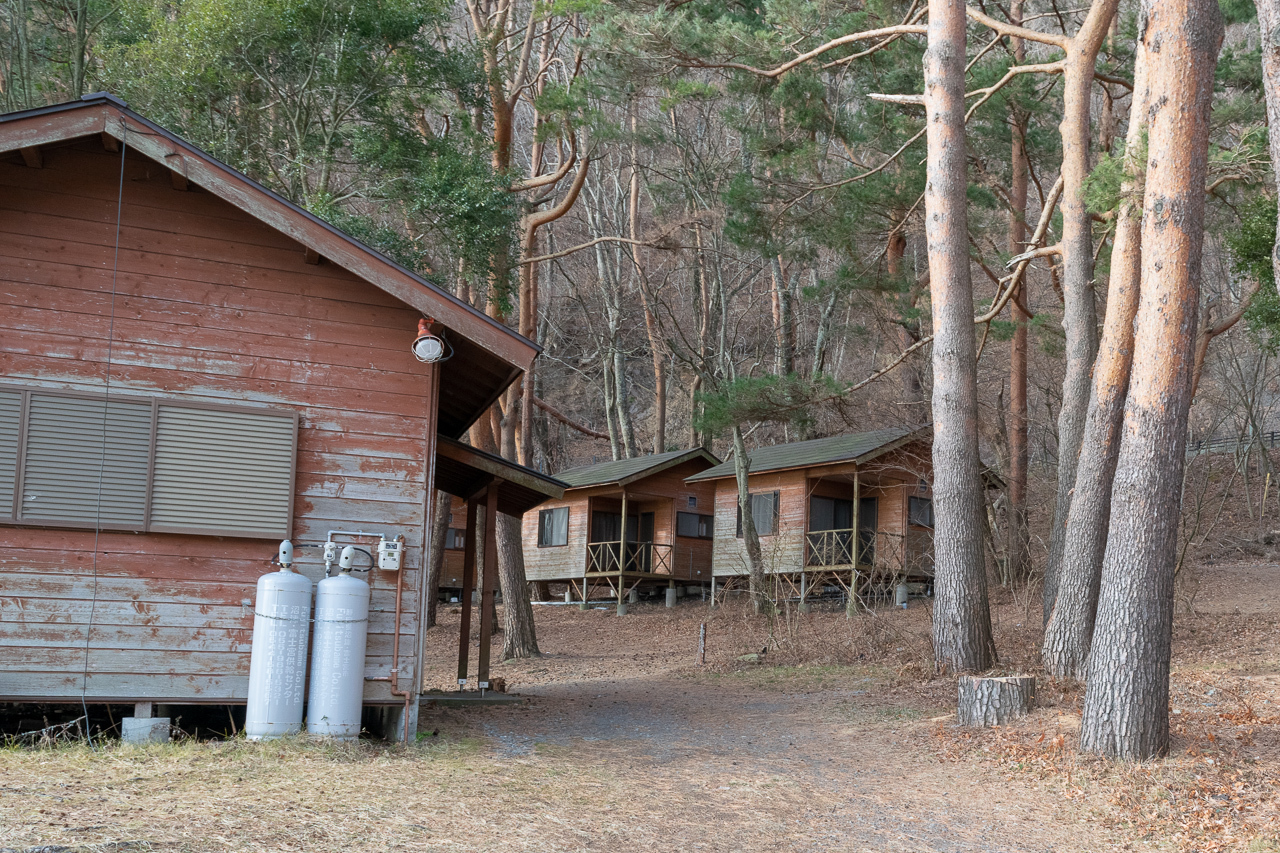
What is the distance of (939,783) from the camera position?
756cm

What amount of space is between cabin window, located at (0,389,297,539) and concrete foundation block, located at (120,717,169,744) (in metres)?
1.37

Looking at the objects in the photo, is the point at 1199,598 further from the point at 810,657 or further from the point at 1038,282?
the point at 1038,282

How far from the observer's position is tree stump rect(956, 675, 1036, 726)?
8.88m

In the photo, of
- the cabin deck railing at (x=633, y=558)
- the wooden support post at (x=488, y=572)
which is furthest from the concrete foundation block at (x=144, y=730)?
the cabin deck railing at (x=633, y=558)

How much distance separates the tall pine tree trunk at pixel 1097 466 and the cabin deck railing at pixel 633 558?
15493 mm

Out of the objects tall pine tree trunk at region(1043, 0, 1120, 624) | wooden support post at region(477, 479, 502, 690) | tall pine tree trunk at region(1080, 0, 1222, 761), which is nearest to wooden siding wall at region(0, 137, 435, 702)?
wooden support post at region(477, 479, 502, 690)

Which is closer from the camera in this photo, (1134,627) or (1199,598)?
(1134,627)

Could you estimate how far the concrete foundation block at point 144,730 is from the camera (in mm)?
7355

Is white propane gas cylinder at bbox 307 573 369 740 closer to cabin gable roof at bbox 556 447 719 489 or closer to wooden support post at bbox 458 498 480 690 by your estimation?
wooden support post at bbox 458 498 480 690

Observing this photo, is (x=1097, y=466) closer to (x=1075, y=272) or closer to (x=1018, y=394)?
(x=1075, y=272)

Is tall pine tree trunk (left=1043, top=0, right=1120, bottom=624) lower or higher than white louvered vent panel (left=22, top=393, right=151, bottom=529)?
higher

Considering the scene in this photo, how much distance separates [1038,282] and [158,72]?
28.6 m

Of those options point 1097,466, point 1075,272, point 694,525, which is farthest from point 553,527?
point 1097,466

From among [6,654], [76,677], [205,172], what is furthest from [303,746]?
[205,172]
